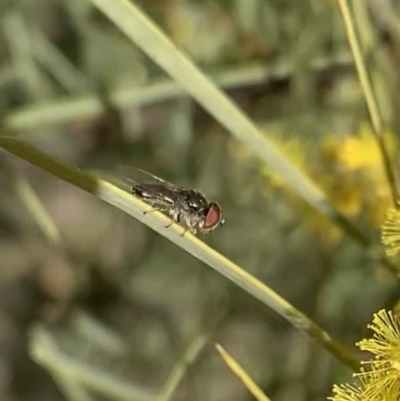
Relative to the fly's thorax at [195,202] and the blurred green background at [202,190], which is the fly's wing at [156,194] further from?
the blurred green background at [202,190]

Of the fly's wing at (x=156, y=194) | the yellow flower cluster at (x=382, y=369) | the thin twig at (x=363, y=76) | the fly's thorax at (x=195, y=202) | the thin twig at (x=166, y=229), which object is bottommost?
the yellow flower cluster at (x=382, y=369)

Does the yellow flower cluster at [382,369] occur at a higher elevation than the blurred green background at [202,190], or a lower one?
lower

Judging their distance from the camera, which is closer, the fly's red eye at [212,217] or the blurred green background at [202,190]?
the fly's red eye at [212,217]

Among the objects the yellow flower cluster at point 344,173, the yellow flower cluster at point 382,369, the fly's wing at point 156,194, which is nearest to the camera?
the yellow flower cluster at point 382,369

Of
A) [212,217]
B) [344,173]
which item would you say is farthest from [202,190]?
[212,217]

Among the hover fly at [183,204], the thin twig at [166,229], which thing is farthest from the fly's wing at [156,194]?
the thin twig at [166,229]

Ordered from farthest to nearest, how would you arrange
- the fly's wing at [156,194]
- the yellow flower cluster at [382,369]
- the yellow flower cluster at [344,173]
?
the yellow flower cluster at [344,173]
the fly's wing at [156,194]
the yellow flower cluster at [382,369]

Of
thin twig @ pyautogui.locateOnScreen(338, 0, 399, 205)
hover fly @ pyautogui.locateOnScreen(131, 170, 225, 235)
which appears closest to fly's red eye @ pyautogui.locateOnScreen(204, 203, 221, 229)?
hover fly @ pyautogui.locateOnScreen(131, 170, 225, 235)

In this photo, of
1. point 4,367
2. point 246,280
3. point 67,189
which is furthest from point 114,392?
point 67,189
